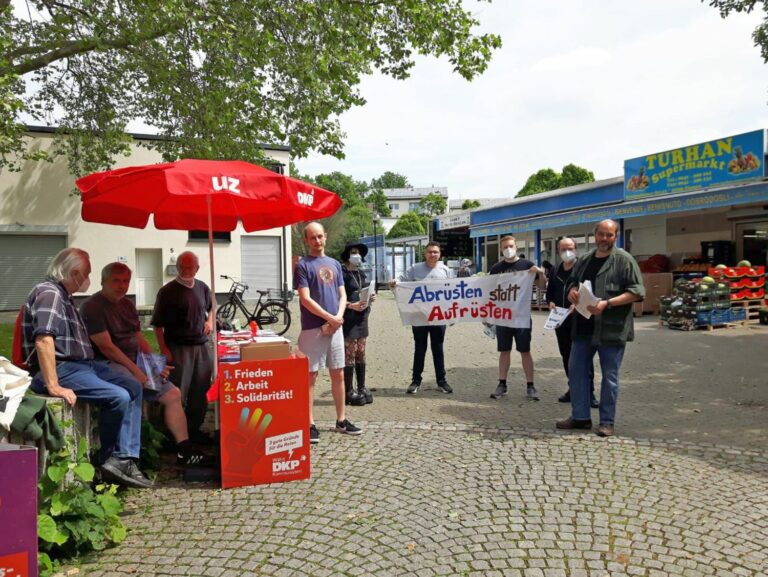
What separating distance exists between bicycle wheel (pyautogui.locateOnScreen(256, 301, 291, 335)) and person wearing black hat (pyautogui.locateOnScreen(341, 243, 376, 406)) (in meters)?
7.40

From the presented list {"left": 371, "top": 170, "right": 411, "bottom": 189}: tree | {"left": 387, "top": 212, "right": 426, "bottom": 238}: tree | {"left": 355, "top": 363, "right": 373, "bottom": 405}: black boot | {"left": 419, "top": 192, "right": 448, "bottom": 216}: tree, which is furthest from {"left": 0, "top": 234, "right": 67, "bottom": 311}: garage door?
{"left": 371, "top": 170, "right": 411, "bottom": 189}: tree

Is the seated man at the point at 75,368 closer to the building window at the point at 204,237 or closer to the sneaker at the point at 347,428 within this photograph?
the sneaker at the point at 347,428

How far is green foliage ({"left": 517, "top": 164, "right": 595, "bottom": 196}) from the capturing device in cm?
5344

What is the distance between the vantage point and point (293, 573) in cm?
302

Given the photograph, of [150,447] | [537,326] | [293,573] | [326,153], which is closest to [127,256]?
[326,153]

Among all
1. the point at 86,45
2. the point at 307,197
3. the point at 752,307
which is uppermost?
the point at 86,45

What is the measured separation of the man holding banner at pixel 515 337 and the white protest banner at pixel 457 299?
0.14 meters

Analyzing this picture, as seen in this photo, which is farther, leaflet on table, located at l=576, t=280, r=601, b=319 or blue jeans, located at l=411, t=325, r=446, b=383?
blue jeans, located at l=411, t=325, r=446, b=383

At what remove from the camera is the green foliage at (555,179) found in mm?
53438

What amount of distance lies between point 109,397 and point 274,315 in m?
10.6

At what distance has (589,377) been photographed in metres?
5.57

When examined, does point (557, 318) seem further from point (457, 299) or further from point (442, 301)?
point (442, 301)

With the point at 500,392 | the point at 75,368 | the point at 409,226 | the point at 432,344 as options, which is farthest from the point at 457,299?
the point at 409,226

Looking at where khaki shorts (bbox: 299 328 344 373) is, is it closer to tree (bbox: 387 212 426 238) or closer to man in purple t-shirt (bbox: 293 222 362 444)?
man in purple t-shirt (bbox: 293 222 362 444)
